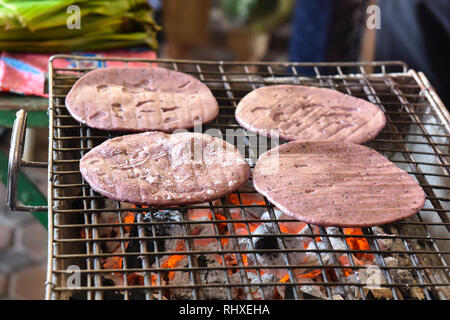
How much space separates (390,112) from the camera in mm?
2555

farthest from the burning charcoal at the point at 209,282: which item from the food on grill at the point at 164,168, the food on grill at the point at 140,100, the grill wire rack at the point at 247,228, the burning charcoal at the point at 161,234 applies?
the food on grill at the point at 140,100

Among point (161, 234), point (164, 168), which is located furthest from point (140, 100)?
point (161, 234)

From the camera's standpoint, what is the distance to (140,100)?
249 cm

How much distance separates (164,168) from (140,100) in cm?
51

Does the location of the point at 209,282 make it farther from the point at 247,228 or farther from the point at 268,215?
the point at 268,215

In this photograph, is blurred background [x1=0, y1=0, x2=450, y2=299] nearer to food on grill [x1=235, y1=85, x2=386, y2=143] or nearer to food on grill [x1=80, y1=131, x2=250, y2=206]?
food on grill [x1=80, y1=131, x2=250, y2=206]

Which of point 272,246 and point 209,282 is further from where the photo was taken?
point 272,246

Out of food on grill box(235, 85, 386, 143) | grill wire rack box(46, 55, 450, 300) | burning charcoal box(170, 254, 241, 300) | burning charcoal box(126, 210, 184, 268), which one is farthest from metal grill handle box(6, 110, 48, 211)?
food on grill box(235, 85, 386, 143)

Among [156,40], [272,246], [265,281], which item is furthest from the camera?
[156,40]

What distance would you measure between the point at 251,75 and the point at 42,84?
1.09m

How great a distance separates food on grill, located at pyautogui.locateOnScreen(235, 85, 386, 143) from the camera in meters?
2.42

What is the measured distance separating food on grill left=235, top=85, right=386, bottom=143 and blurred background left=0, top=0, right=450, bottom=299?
1047mm

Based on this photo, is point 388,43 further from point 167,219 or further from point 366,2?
point 167,219

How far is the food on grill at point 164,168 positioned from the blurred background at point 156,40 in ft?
2.35
